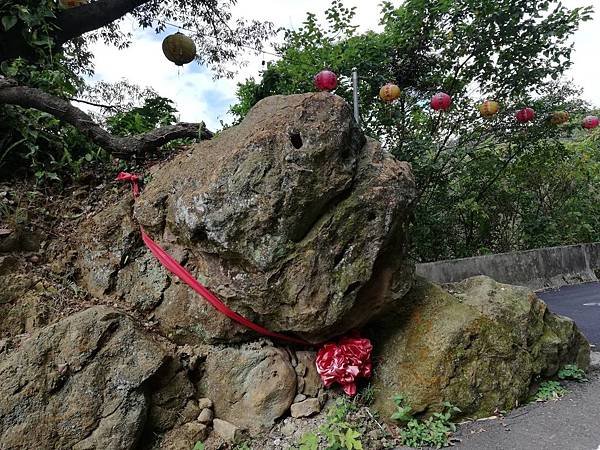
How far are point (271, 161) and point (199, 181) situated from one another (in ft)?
1.71

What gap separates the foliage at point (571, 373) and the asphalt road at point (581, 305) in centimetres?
110

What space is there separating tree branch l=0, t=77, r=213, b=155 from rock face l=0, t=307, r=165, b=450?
183 cm

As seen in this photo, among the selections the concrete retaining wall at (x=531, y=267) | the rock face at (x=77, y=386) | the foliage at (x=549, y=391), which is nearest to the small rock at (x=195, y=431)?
the rock face at (x=77, y=386)

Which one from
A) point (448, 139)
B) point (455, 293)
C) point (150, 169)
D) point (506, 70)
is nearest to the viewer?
point (455, 293)

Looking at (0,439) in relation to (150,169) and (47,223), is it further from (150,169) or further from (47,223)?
(150,169)

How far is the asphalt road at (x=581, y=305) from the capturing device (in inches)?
180

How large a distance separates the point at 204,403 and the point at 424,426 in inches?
51.3

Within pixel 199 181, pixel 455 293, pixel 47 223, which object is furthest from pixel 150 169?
pixel 455 293

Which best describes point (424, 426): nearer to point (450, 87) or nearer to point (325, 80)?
point (325, 80)

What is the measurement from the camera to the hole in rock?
8.27ft

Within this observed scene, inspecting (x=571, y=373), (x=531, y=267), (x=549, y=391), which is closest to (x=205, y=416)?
(x=549, y=391)

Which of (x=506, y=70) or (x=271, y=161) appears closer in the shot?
(x=271, y=161)

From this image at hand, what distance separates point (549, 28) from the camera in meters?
6.22

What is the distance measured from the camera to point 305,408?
252 centimetres
